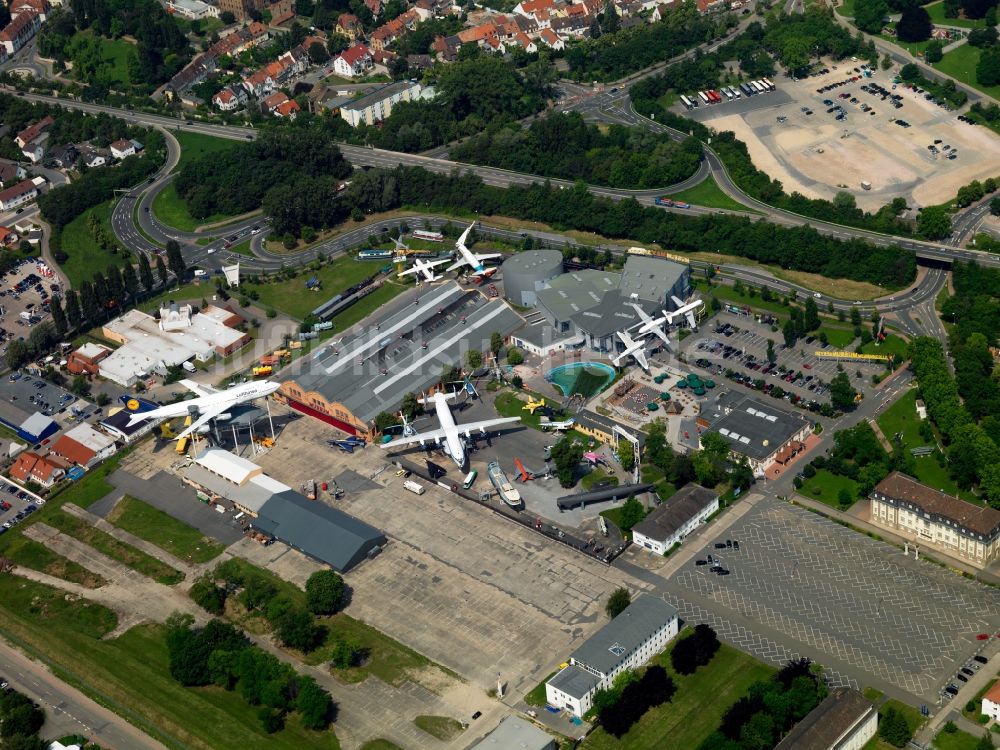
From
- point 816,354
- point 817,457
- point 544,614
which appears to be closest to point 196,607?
point 544,614

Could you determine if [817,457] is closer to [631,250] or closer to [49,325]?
[631,250]

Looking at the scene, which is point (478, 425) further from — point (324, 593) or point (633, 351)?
point (324, 593)

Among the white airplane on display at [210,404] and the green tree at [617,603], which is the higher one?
the white airplane on display at [210,404]

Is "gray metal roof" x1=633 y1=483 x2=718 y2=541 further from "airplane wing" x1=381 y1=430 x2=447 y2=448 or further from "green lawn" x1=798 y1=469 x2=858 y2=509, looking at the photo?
"airplane wing" x1=381 y1=430 x2=447 y2=448

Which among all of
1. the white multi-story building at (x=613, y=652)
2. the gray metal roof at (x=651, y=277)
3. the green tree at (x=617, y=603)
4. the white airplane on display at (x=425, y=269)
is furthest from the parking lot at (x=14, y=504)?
the gray metal roof at (x=651, y=277)

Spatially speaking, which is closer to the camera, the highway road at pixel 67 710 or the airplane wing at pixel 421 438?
the highway road at pixel 67 710

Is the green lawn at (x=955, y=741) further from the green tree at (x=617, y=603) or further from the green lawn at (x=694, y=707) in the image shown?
the green tree at (x=617, y=603)
